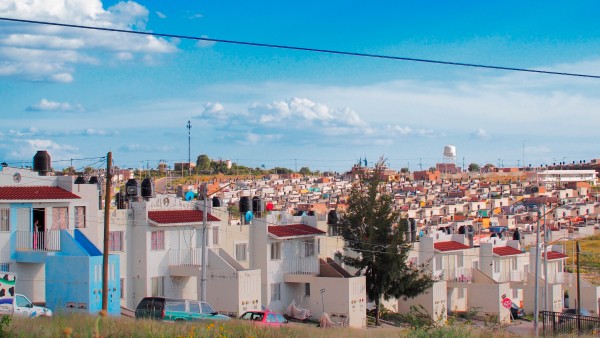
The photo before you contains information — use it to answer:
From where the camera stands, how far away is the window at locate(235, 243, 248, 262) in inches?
1798

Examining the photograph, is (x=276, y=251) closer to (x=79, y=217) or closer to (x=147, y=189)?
(x=147, y=189)

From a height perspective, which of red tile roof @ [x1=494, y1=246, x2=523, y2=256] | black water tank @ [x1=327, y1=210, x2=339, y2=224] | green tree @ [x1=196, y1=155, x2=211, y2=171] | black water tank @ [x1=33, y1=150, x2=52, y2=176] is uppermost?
green tree @ [x1=196, y1=155, x2=211, y2=171]

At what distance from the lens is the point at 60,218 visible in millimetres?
37438

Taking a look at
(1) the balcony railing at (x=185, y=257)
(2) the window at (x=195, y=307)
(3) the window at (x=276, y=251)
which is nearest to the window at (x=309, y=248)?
(3) the window at (x=276, y=251)

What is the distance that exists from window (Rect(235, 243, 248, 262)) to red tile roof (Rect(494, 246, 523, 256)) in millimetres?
22981

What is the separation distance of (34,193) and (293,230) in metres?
15.4

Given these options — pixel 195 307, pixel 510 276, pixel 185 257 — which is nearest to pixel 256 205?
pixel 185 257

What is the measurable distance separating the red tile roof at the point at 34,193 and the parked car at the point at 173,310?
683 cm

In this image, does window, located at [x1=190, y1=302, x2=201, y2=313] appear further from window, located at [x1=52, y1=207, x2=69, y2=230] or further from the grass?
the grass

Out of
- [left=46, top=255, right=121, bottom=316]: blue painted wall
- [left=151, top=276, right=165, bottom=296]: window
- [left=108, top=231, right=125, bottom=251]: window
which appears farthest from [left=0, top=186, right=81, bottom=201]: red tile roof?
[left=151, top=276, right=165, bottom=296]: window

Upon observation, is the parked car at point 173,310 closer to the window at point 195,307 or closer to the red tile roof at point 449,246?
the window at point 195,307

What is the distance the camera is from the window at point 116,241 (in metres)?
40.0

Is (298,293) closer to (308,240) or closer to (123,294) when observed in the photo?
(308,240)

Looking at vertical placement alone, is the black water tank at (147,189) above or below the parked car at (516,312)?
above
